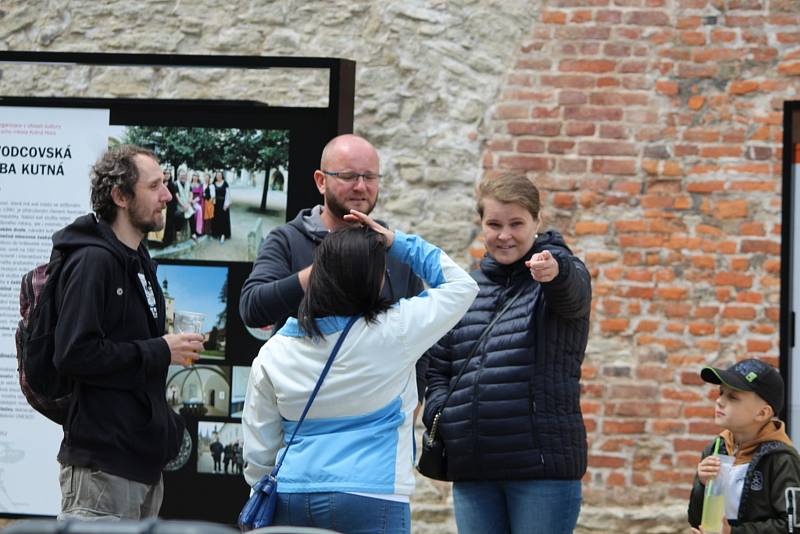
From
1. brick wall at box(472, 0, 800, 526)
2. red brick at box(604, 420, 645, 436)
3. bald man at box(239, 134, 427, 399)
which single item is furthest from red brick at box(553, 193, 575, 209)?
bald man at box(239, 134, 427, 399)

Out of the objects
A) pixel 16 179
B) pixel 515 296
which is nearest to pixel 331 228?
pixel 515 296

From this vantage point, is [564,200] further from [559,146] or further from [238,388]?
[238,388]

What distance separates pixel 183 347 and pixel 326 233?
1.91 ft

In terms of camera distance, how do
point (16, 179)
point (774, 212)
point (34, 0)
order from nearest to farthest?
point (16, 179) → point (774, 212) → point (34, 0)

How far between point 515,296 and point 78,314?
139cm

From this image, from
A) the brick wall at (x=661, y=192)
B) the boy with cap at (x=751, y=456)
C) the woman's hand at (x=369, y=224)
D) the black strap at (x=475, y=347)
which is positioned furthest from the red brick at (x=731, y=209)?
the woman's hand at (x=369, y=224)

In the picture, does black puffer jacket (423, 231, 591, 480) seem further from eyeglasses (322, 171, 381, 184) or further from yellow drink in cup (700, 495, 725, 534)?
eyeglasses (322, 171, 381, 184)

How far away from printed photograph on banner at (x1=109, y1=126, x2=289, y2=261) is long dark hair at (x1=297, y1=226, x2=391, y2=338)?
139 cm

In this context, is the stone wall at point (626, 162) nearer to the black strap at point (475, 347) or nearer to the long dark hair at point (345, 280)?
the black strap at point (475, 347)

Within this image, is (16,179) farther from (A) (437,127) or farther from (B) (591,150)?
(B) (591,150)

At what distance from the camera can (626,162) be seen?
20.9 feet

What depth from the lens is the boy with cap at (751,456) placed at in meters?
3.80

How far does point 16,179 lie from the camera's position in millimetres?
4723

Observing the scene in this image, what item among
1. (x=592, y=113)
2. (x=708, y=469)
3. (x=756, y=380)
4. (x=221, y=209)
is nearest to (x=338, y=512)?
(x=708, y=469)
